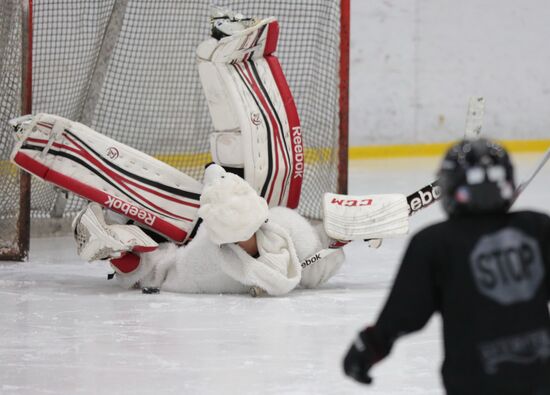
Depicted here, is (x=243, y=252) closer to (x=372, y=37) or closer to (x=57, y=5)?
(x=57, y=5)

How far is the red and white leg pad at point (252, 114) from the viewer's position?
13.1 feet

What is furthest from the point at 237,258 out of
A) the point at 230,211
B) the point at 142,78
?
the point at 142,78

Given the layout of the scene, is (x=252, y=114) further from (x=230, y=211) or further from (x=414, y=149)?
(x=414, y=149)


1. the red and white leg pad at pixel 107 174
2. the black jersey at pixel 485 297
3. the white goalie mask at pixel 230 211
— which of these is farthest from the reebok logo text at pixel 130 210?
the black jersey at pixel 485 297

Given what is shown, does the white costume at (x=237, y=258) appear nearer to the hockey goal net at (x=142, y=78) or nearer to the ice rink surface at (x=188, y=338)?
the ice rink surface at (x=188, y=338)

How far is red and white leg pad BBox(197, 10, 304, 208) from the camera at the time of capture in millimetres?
3979

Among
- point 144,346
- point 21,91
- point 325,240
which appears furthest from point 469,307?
point 21,91

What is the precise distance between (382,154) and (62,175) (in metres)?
4.49

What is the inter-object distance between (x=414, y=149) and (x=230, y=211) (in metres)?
4.91

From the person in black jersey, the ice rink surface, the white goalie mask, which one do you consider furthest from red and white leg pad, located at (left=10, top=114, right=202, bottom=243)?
the person in black jersey

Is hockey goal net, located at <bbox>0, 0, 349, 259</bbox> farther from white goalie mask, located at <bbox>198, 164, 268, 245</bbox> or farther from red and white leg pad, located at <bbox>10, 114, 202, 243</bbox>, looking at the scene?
white goalie mask, located at <bbox>198, 164, 268, 245</bbox>

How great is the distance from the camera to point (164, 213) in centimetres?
405

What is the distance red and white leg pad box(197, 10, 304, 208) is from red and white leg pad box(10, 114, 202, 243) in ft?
0.63

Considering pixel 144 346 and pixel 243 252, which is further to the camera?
pixel 243 252
